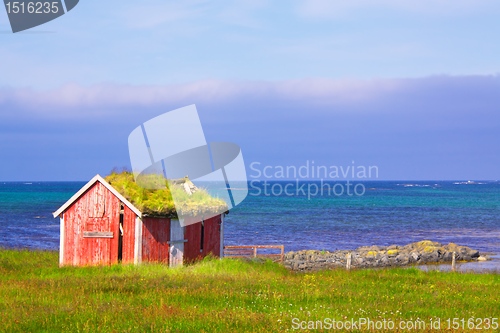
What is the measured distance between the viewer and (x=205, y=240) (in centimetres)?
2884

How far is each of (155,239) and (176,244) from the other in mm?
947

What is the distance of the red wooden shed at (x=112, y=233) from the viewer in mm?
26406

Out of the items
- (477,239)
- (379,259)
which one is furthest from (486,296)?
(477,239)

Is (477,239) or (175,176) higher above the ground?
(175,176)

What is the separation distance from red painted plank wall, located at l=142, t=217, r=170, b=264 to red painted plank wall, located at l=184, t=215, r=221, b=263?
1.05m

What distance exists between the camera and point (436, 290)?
74.3 feet

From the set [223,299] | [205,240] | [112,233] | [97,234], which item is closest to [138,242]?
[112,233]

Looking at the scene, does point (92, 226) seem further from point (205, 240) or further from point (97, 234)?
point (205, 240)

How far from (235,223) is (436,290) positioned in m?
69.3

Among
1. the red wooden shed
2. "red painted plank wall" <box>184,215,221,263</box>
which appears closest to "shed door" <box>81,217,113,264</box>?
the red wooden shed

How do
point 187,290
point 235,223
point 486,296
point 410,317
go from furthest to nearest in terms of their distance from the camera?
1. point 235,223
2. point 486,296
3. point 187,290
4. point 410,317

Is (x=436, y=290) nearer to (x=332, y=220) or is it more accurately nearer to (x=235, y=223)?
(x=235, y=223)

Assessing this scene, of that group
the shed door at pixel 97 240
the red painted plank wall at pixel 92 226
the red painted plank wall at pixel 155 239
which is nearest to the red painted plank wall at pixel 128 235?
the red painted plank wall at pixel 92 226

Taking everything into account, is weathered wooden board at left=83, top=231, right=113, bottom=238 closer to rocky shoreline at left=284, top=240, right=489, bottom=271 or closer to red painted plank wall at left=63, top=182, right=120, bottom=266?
red painted plank wall at left=63, top=182, right=120, bottom=266
